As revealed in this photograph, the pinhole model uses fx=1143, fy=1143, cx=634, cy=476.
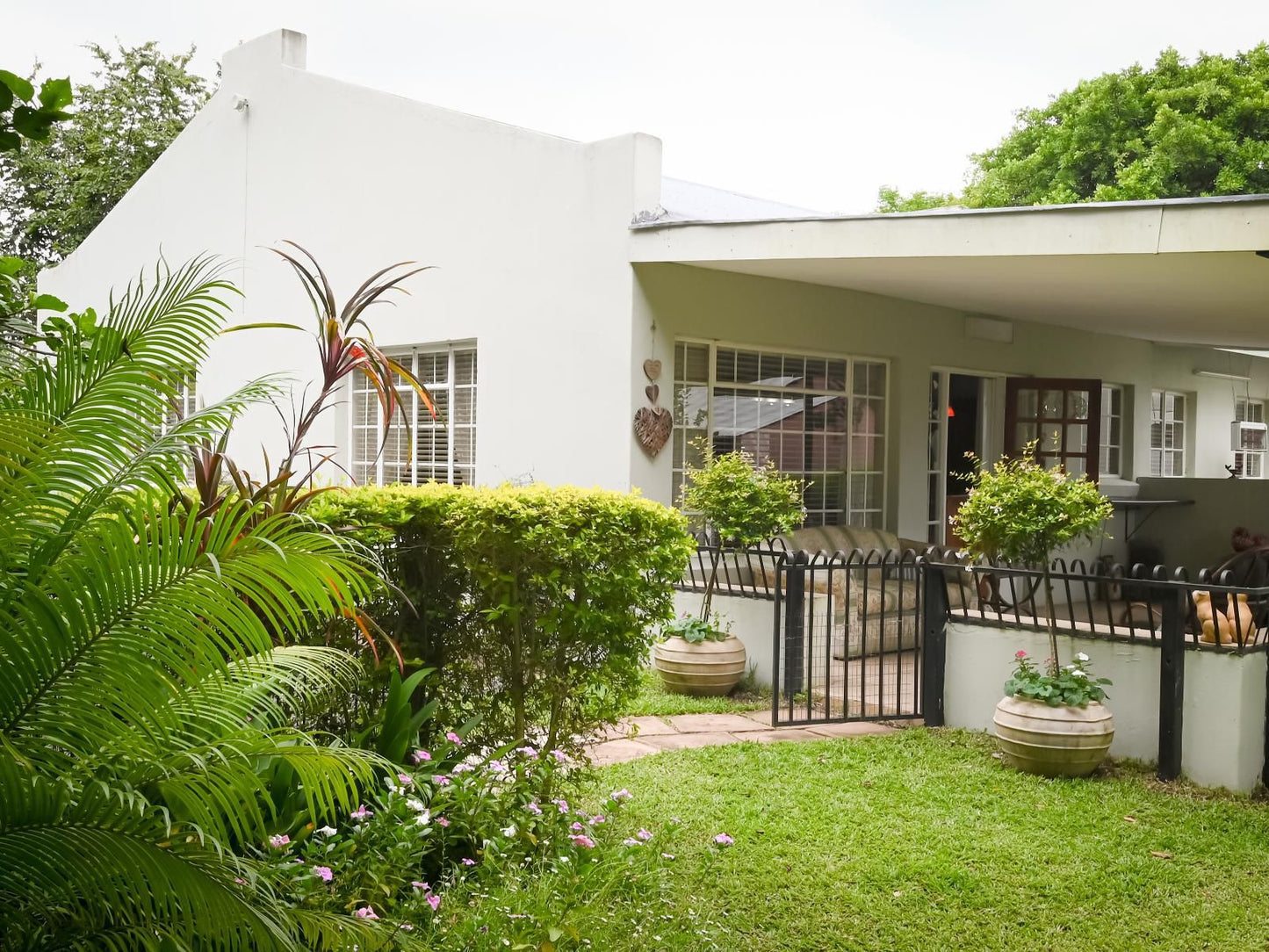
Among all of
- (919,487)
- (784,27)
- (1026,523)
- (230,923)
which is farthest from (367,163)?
(784,27)

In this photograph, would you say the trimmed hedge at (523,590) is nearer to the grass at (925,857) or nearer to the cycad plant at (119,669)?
the grass at (925,857)

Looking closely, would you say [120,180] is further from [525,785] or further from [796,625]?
[525,785]

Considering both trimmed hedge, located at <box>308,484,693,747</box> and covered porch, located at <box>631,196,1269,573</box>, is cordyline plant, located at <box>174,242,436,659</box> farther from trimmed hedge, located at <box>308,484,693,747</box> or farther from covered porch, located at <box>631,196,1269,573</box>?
covered porch, located at <box>631,196,1269,573</box>

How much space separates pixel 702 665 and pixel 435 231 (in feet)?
15.6

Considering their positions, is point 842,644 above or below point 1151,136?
below

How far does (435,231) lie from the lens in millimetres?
9891

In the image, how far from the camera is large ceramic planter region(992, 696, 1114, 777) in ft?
18.5

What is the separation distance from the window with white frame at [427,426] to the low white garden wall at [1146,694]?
4660mm

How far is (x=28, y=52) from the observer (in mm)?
23734

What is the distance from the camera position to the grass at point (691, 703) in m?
6.93

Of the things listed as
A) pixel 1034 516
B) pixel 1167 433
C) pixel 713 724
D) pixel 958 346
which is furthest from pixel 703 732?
pixel 1167 433

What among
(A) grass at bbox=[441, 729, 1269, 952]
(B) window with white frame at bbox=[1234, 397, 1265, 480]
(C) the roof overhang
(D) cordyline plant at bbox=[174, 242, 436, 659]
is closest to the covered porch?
(C) the roof overhang

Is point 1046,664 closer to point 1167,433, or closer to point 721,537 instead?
point 721,537

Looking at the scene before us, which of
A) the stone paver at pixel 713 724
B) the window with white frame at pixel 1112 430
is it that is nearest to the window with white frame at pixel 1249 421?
the window with white frame at pixel 1112 430
